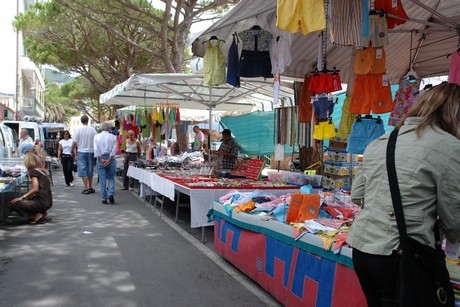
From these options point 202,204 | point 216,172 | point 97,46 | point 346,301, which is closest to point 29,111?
point 97,46

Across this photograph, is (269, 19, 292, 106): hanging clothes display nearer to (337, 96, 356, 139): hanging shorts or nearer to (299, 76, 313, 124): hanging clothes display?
(337, 96, 356, 139): hanging shorts

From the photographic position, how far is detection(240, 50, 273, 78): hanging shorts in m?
6.68

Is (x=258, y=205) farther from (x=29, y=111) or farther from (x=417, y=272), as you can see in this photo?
(x=29, y=111)

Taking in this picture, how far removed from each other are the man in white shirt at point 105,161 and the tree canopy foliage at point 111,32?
6.46 m

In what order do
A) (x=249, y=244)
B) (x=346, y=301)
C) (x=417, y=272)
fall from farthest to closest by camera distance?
(x=249, y=244) < (x=346, y=301) < (x=417, y=272)

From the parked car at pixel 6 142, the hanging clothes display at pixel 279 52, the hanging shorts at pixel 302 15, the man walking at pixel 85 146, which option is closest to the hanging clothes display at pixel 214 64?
the hanging clothes display at pixel 279 52

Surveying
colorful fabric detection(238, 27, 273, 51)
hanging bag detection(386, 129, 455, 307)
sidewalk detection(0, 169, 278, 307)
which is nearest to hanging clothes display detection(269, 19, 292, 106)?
colorful fabric detection(238, 27, 273, 51)

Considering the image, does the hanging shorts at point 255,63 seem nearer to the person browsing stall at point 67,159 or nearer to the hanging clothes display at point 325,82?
the hanging clothes display at point 325,82

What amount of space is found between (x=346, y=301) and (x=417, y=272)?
1214 millimetres

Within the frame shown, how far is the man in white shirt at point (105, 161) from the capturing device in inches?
384

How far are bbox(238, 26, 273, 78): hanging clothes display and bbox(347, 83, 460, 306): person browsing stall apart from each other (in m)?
4.70

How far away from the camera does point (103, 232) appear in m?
6.82

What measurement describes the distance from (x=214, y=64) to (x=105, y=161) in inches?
166

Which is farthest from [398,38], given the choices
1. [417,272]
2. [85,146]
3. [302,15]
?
[85,146]
